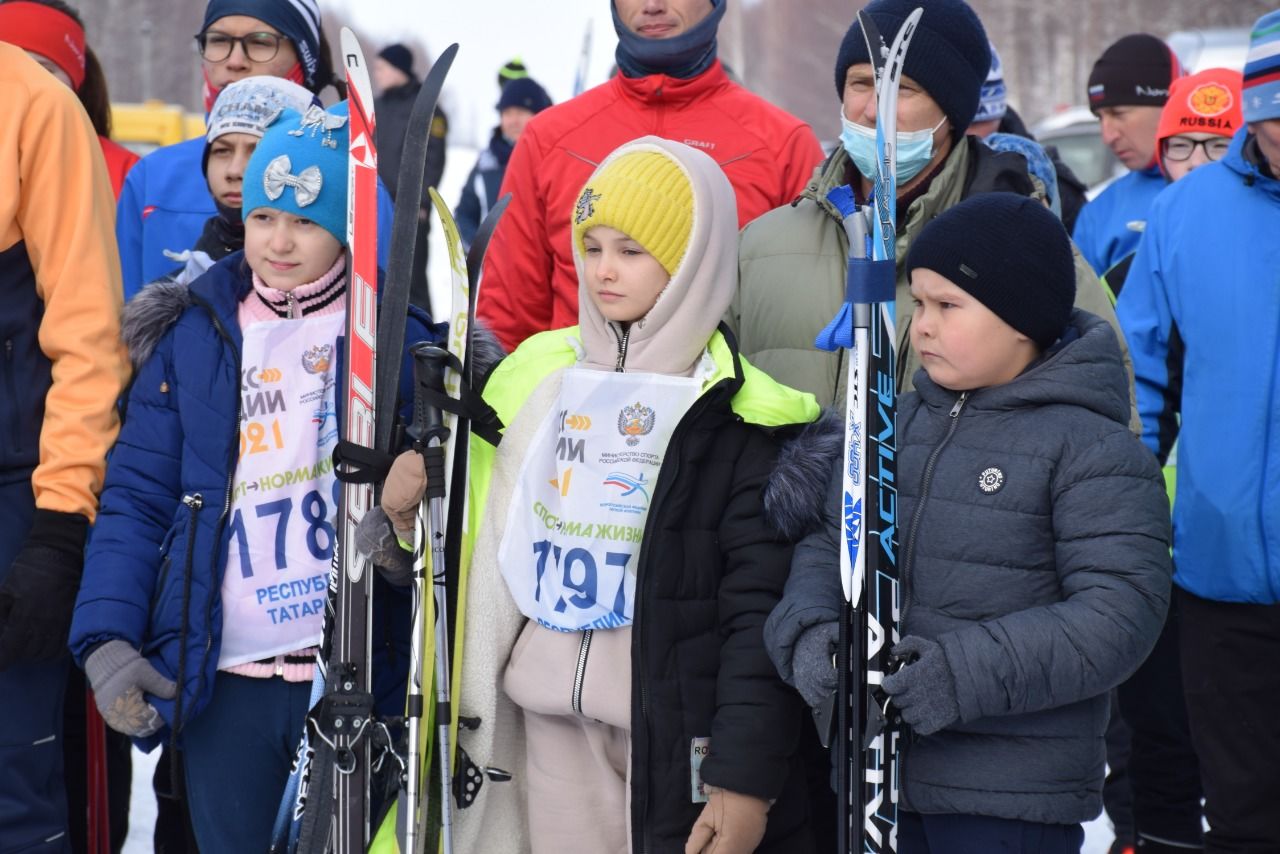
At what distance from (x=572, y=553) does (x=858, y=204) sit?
40.3 inches

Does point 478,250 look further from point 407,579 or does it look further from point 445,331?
point 407,579

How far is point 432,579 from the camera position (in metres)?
2.85

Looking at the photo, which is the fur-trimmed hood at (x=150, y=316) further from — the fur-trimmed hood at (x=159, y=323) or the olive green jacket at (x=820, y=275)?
the olive green jacket at (x=820, y=275)

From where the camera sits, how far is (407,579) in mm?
2990

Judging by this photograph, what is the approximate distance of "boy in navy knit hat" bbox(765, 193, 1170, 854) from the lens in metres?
2.45

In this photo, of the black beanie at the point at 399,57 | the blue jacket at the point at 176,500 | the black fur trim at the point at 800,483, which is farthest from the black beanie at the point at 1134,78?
the black beanie at the point at 399,57

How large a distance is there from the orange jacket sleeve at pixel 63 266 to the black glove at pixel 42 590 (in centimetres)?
5

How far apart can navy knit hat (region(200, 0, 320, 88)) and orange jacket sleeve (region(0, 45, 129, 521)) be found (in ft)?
3.01

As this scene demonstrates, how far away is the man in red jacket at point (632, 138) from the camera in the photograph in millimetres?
3672

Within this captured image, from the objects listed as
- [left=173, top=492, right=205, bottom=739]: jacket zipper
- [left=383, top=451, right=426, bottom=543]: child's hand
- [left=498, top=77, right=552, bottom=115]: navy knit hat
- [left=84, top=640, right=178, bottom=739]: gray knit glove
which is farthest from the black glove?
[left=498, top=77, right=552, bottom=115]: navy knit hat

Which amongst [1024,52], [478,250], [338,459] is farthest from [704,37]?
[1024,52]

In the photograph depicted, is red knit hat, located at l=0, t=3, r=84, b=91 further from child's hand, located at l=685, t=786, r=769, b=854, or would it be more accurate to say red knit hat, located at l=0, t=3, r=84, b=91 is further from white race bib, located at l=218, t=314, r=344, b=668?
child's hand, located at l=685, t=786, r=769, b=854

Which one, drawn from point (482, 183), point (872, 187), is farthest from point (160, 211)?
point (482, 183)

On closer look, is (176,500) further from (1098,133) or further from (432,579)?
(1098,133)
